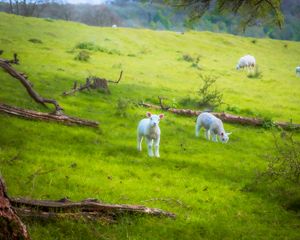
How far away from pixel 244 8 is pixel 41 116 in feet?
27.3

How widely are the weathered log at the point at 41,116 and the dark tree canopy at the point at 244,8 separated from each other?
573 centimetres

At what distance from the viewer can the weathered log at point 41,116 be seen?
15375 mm

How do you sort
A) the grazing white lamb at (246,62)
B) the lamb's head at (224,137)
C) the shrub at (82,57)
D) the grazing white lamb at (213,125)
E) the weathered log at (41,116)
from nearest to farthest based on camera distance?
1. the weathered log at (41,116)
2. the grazing white lamb at (213,125)
3. the lamb's head at (224,137)
4. the shrub at (82,57)
5. the grazing white lamb at (246,62)

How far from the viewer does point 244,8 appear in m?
13.6

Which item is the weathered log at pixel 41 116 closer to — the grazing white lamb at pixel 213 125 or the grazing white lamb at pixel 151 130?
the grazing white lamb at pixel 151 130

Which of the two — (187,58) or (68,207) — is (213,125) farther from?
(187,58)

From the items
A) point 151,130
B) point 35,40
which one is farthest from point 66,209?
point 35,40

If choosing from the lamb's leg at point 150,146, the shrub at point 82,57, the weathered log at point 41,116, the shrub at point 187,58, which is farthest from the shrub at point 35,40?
the lamb's leg at point 150,146

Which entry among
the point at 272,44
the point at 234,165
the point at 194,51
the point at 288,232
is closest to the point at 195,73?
the point at 194,51

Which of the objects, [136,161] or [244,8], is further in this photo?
[244,8]

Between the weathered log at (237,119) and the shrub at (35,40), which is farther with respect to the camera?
the shrub at (35,40)

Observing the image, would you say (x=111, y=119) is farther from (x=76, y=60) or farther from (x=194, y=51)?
(x=194, y=51)

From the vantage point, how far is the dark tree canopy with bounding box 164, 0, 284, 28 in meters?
13.0

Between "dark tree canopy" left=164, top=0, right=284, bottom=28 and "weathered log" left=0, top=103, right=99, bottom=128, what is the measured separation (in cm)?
573
